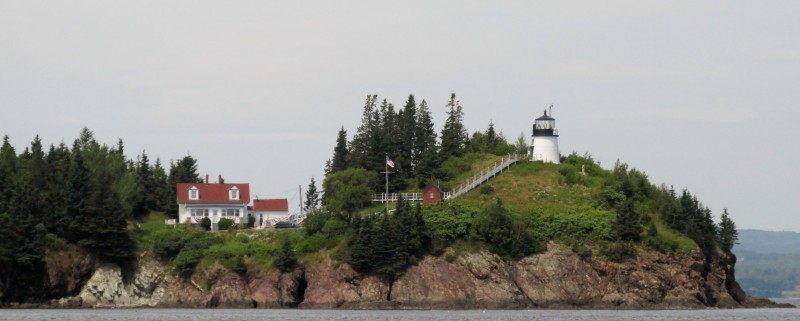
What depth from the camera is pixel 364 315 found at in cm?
9594

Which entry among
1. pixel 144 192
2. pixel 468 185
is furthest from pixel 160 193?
pixel 468 185

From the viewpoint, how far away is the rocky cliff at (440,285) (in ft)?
357

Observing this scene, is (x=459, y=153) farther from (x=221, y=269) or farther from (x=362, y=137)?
(x=221, y=269)

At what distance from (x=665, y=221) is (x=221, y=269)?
132 ft

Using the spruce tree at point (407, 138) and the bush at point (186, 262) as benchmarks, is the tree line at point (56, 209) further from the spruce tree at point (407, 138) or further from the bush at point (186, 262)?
the spruce tree at point (407, 138)

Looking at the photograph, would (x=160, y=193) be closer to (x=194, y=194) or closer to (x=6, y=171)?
(x=194, y=194)

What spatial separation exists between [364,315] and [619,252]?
89.3 feet

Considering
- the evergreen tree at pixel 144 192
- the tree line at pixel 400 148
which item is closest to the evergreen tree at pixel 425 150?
the tree line at pixel 400 148

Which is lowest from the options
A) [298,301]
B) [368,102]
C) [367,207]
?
[298,301]

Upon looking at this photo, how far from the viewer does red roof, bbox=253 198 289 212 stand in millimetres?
136250

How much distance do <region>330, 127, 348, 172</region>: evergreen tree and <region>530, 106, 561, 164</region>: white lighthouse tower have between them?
1937cm

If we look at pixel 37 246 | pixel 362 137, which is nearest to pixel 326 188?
pixel 362 137

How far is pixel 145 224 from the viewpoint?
410ft

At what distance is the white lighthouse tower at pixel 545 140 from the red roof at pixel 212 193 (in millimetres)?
29854
